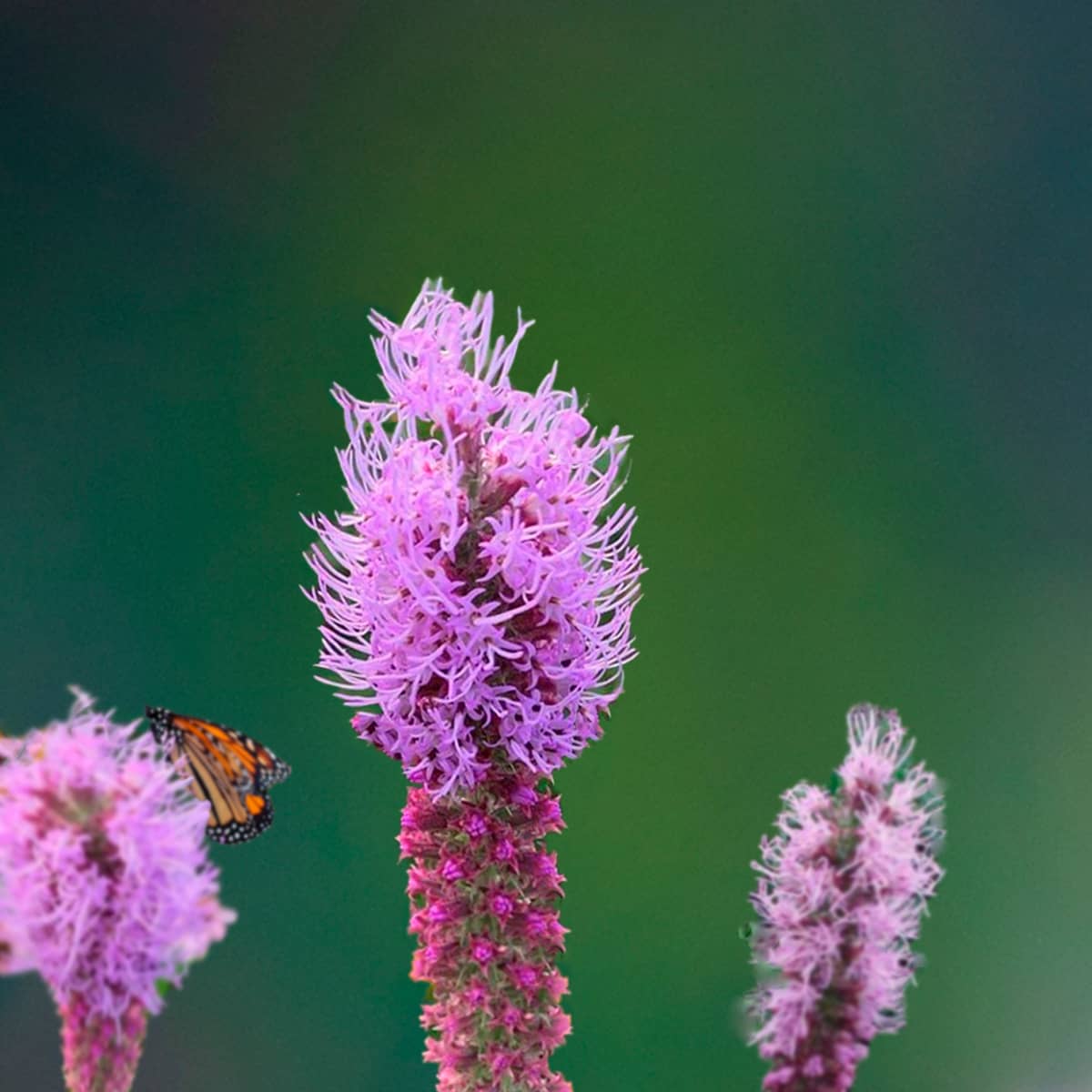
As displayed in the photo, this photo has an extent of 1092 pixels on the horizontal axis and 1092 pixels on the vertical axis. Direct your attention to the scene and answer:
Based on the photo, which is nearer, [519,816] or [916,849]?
[916,849]

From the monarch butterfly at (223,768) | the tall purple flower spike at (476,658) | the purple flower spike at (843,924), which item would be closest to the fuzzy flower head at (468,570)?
the tall purple flower spike at (476,658)

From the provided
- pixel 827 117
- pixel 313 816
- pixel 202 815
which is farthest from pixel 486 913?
pixel 827 117

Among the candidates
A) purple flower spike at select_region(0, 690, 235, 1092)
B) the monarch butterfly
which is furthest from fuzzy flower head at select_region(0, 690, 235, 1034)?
the monarch butterfly

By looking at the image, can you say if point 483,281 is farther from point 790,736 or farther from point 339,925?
point 339,925

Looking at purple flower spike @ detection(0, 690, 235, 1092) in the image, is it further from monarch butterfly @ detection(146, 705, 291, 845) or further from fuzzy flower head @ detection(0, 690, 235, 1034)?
monarch butterfly @ detection(146, 705, 291, 845)

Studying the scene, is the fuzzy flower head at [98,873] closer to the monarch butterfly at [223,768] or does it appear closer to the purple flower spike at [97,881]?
the purple flower spike at [97,881]

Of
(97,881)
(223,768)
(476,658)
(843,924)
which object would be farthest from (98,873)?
(843,924)
